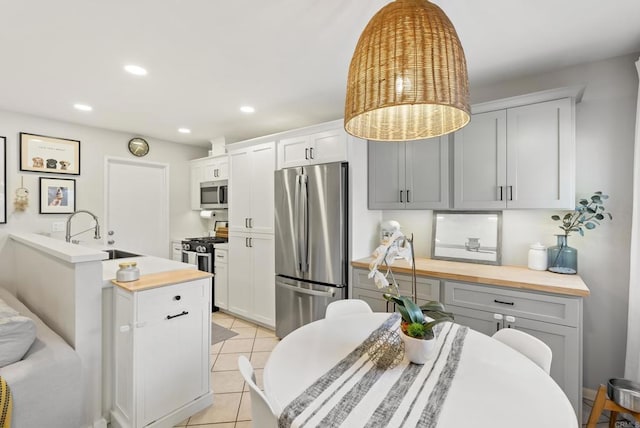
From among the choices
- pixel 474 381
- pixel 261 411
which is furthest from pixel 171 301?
pixel 474 381

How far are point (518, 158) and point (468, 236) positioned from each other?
785 mm


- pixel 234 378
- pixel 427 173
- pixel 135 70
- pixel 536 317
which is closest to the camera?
pixel 536 317

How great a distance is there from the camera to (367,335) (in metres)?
1.53

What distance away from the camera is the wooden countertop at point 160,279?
5.82 ft

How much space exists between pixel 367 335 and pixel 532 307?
1246mm

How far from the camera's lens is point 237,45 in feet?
6.61

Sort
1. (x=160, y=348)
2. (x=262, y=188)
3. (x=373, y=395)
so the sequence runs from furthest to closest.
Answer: (x=262, y=188)
(x=160, y=348)
(x=373, y=395)

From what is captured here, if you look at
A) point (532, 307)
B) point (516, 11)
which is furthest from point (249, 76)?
point (532, 307)

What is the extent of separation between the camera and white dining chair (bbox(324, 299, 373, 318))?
6.34 feet

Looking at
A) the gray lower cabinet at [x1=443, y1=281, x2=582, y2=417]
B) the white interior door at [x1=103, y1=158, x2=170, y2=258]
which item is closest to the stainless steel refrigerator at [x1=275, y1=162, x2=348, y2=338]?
the gray lower cabinet at [x1=443, y1=281, x2=582, y2=417]

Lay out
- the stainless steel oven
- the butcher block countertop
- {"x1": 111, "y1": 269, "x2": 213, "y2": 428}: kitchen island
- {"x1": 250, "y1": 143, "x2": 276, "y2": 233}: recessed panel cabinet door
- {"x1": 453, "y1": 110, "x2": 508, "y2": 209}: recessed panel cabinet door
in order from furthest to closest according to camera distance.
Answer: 1. the stainless steel oven
2. {"x1": 250, "y1": 143, "x2": 276, "y2": 233}: recessed panel cabinet door
3. {"x1": 453, "y1": 110, "x2": 508, "y2": 209}: recessed panel cabinet door
4. the butcher block countertop
5. {"x1": 111, "y1": 269, "x2": 213, "y2": 428}: kitchen island

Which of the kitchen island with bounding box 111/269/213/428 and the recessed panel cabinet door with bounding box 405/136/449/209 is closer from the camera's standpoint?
the kitchen island with bounding box 111/269/213/428

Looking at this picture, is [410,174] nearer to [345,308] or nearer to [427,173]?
[427,173]

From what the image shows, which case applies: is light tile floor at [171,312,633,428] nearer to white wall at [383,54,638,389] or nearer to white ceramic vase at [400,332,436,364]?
white wall at [383,54,638,389]
